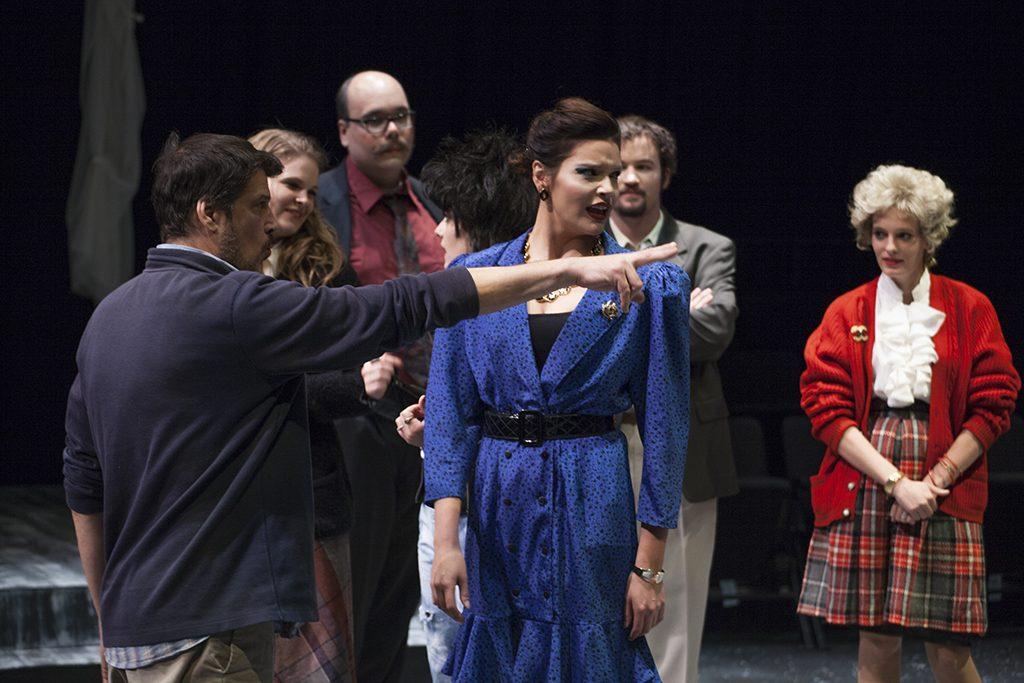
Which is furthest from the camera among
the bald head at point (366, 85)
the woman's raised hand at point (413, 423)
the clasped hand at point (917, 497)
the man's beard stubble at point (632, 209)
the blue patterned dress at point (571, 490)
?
the bald head at point (366, 85)

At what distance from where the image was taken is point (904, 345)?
Answer: 3.57m

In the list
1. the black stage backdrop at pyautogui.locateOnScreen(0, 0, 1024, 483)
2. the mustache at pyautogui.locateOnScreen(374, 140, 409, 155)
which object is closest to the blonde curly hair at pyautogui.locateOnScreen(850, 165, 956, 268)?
the mustache at pyautogui.locateOnScreen(374, 140, 409, 155)

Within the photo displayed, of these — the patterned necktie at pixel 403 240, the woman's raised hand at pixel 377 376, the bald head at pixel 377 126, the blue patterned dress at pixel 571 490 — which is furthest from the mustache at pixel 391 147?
the blue patterned dress at pixel 571 490

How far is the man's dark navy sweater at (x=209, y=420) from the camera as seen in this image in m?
2.13

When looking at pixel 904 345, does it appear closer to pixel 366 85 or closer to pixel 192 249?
pixel 366 85

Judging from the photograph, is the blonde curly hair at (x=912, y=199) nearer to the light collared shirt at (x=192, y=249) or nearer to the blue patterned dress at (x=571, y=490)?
the blue patterned dress at (x=571, y=490)

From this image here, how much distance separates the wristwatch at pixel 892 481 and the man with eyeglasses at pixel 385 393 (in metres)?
1.20

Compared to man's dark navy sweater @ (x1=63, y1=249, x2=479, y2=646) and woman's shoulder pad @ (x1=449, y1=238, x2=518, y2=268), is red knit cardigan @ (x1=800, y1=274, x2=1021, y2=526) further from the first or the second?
man's dark navy sweater @ (x1=63, y1=249, x2=479, y2=646)

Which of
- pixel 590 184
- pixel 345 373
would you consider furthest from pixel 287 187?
pixel 590 184

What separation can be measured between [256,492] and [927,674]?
10.4ft

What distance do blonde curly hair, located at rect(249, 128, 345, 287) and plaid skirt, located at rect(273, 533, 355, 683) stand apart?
0.60 m

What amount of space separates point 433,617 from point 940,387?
148 cm

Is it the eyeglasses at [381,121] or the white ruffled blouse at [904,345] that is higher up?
the eyeglasses at [381,121]

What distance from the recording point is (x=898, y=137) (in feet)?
21.0
